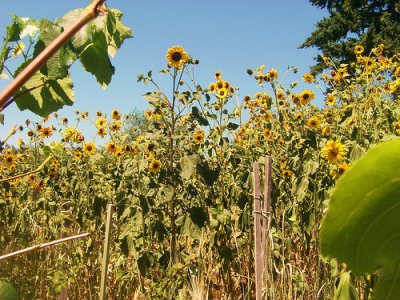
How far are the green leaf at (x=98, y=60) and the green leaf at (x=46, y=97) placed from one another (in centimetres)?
3

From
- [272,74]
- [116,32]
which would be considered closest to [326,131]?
[272,74]

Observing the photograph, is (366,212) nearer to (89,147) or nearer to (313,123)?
(313,123)

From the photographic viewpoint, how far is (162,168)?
241cm

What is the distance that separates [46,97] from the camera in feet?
1.71

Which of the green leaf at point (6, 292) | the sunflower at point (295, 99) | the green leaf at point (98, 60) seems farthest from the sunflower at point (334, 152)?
the green leaf at point (6, 292)

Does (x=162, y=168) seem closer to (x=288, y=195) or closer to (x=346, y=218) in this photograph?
(x=288, y=195)

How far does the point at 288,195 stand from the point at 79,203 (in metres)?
1.50

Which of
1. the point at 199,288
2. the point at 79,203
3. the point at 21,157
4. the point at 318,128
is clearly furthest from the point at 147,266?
the point at 21,157

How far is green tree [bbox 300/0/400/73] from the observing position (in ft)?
53.0

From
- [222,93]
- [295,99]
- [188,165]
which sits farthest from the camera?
[295,99]

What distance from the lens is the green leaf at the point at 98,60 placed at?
50 centimetres

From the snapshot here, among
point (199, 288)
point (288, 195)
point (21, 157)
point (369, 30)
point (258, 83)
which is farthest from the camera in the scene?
point (369, 30)

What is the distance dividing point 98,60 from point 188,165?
5.54 ft

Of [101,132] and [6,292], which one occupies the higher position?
[101,132]
